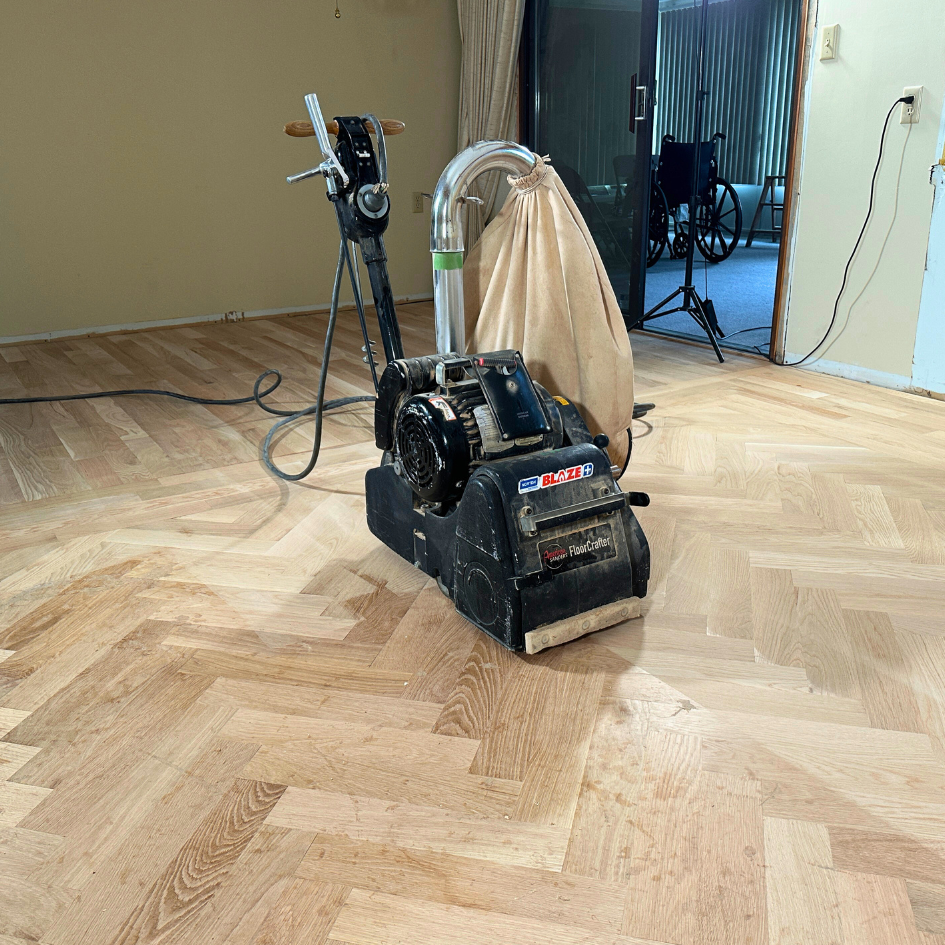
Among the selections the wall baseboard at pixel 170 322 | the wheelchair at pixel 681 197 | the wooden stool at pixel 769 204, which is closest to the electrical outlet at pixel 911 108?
the wheelchair at pixel 681 197

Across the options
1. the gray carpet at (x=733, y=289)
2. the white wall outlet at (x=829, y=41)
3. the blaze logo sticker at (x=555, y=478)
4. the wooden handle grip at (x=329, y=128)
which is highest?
the white wall outlet at (x=829, y=41)

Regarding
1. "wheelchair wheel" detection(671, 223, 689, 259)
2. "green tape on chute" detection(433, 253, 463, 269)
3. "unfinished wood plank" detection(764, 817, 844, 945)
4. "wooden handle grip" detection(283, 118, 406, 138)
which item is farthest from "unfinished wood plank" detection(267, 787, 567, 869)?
"wheelchair wheel" detection(671, 223, 689, 259)

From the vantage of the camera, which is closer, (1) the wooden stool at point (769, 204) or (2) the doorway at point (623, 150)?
(2) the doorway at point (623, 150)

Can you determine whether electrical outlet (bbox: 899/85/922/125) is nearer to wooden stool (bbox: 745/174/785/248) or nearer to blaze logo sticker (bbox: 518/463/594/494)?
blaze logo sticker (bbox: 518/463/594/494)

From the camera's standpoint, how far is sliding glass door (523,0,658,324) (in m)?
3.90

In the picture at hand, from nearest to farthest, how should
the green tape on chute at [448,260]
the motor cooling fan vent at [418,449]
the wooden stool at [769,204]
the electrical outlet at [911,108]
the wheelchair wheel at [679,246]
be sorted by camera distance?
the motor cooling fan vent at [418,449] → the green tape on chute at [448,260] → the electrical outlet at [911,108] → the wheelchair wheel at [679,246] → the wooden stool at [769,204]

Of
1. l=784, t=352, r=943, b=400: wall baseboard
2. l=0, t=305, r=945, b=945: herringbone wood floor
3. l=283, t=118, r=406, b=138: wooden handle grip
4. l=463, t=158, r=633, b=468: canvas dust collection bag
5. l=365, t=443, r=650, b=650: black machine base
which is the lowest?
l=784, t=352, r=943, b=400: wall baseboard

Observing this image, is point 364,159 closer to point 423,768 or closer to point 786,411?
point 423,768

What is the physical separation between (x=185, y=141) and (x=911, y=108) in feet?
10.9

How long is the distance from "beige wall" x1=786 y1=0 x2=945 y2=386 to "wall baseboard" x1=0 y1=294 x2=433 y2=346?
2531 millimetres

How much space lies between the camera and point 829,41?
2.96 meters

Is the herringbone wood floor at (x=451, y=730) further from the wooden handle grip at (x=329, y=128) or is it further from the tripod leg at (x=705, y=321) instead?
the tripod leg at (x=705, y=321)

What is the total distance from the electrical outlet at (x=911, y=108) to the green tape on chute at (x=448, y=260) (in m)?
2.02

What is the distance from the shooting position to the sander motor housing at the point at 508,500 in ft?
4.43
